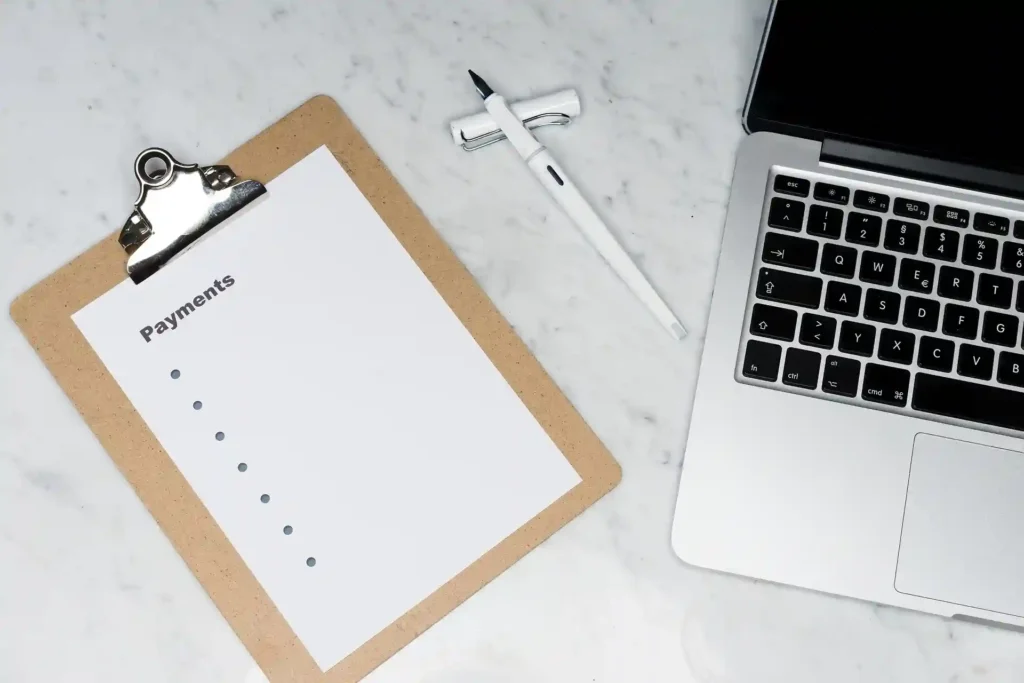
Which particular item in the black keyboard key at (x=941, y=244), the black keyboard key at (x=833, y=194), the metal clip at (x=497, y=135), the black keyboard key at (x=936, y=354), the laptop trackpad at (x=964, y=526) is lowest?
the laptop trackpad at (x=964, y=526)

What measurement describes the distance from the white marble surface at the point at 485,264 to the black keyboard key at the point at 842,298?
0.25 ft

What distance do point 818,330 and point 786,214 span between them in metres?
0.07

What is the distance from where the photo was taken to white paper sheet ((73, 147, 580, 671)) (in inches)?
19.7

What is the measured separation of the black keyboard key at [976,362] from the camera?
1.63 ft

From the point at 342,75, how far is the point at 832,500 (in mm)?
404

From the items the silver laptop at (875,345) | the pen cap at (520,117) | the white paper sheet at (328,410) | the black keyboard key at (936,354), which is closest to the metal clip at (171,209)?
the white paper sheet at (328,410)

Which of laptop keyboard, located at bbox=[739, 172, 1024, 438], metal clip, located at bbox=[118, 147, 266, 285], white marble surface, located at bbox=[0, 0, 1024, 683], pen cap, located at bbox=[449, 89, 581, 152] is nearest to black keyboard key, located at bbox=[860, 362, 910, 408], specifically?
laptop keyboard, located at bbox=[739, 172, 1024, 438]

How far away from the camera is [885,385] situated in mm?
498

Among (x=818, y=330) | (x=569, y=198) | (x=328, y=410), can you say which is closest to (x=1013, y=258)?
(x=818, y=330)

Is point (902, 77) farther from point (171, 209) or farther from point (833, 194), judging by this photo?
point (171, 209)

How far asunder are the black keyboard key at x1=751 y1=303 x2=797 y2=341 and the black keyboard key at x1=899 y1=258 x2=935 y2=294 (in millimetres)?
68

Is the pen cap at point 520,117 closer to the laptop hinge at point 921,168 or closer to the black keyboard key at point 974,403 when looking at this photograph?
the laptop hinge at point 921,168

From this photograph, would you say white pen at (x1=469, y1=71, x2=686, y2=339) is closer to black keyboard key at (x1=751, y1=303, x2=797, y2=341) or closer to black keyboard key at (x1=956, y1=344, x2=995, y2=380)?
black keyboard key at (x1=751, y1=303, x2=797, y2=341)

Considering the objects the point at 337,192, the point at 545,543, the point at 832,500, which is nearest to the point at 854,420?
the point at 832,500
